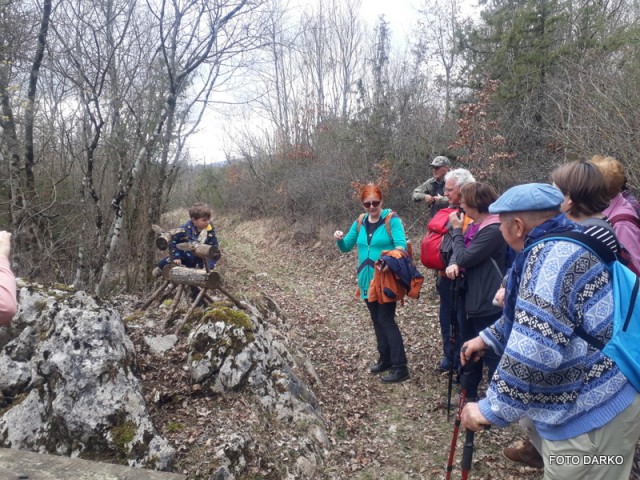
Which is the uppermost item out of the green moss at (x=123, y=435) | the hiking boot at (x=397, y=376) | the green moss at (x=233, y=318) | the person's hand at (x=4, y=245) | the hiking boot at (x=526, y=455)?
the person's hand at (x=4, y=245)

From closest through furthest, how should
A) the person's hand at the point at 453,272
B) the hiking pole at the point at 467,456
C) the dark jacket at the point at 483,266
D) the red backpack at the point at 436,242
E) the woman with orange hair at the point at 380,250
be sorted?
the hiking pole at the point at 467,456 → the dark jacket at the point at 483,266 → the person's hand at the point at 453,272 → the red backpack at the point at 436,242 → the woman with orange hair at the point at 380,250

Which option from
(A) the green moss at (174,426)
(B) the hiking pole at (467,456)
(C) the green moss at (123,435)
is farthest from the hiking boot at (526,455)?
(C) the green moss at (123,435)

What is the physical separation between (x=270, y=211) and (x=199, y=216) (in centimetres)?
1243

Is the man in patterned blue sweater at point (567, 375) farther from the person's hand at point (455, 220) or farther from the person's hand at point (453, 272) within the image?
the person's hand at point (455, 220)

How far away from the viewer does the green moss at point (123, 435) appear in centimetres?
303

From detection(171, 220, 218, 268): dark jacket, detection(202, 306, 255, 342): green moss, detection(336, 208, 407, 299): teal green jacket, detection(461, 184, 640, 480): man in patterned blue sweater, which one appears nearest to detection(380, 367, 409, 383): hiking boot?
detection(336, 208, 407, 299): teal green jacket

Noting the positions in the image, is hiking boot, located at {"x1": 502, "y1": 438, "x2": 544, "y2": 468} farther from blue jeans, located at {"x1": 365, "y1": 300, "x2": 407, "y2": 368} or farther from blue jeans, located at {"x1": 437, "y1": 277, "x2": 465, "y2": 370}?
blue jeans, located at {"x1": 365, "y1": 300, "x2": 407, "y2": 368}

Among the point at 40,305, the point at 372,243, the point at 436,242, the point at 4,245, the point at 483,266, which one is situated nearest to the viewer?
the point at 4,245

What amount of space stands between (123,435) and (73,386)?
57cm

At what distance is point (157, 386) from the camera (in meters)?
3.74

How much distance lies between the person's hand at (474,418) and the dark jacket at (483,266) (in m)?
2.06

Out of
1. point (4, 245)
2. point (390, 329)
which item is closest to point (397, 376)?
point (390, 329)

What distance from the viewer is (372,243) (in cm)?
476

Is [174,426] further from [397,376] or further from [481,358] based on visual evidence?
[481,358]
